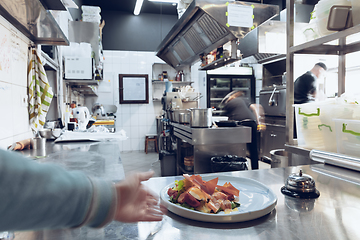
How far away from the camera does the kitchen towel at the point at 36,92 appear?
84.6 inches

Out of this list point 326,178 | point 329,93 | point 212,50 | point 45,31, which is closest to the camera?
point 326,178

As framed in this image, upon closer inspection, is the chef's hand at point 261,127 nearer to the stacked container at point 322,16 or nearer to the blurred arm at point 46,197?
the stacked container at point 322,16

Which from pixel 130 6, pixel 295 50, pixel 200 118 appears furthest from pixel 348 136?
pixel 130 6

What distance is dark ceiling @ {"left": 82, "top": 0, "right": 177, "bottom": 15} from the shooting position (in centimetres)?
626

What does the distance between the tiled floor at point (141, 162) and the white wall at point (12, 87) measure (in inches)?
107

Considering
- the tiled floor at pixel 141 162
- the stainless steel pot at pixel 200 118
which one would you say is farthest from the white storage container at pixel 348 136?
the tiled floor at pixel 141 162

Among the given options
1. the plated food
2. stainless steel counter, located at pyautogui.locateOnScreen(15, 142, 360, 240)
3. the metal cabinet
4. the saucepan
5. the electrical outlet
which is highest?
the electrical outlet

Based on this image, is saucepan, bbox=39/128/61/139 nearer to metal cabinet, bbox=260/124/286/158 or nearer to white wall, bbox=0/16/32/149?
white wall, bbox=0/16/32/149

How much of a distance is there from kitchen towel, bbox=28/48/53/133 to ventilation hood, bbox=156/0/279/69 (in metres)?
1.58

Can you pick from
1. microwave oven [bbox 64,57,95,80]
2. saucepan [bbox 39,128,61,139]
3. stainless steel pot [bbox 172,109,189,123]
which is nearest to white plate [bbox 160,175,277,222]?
saucepan [bbox 39,128,61,139]

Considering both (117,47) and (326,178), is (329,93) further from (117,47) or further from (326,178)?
(117,47)

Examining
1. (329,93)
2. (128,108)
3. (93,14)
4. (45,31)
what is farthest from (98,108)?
(329,93)

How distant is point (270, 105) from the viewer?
500 cm

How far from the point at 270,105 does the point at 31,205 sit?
511cm
